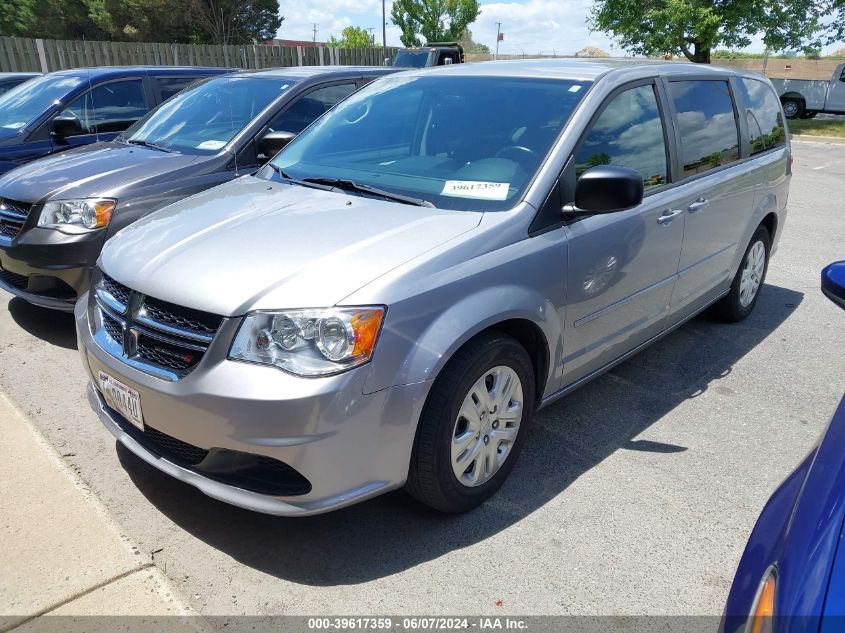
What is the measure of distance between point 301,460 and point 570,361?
146cm

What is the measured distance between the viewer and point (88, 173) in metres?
4.64

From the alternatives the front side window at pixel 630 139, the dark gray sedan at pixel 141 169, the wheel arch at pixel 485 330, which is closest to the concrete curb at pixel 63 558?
the wheel arch at pixel 485 330

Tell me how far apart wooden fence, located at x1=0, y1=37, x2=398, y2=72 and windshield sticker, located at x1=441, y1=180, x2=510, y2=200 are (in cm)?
1634

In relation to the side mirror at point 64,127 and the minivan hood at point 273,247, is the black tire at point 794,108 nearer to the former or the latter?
the side mirror at point 64,127

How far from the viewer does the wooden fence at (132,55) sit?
51.9 ft

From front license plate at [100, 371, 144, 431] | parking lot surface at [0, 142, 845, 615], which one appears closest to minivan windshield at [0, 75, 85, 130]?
parking lot surface at [0, 142, 845, 615]

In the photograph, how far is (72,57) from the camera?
54.7ft

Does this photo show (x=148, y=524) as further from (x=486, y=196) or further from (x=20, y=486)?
(x=486, y=196)

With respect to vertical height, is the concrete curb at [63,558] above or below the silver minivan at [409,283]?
below

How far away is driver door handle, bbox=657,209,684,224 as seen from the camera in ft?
11.8

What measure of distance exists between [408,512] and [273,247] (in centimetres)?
123

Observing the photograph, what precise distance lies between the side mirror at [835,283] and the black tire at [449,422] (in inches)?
44.9

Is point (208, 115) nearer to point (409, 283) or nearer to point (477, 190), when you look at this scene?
point (477, 190)

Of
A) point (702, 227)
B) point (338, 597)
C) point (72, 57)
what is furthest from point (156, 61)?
point (338, 597)
